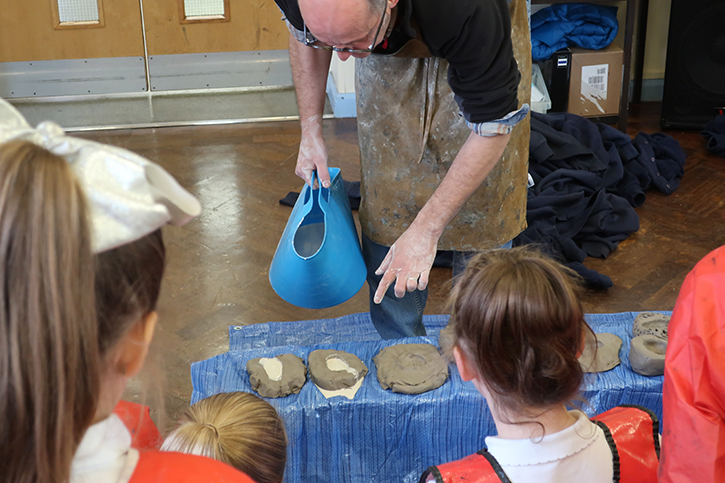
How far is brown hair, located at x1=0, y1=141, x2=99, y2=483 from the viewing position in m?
0.56

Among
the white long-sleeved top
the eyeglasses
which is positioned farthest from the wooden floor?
the white long-sleeved top

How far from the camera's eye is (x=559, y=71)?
13.7 ft

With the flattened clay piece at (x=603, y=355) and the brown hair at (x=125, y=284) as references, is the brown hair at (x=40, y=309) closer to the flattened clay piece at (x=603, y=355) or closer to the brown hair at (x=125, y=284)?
the brown hair at (x=125, y=284)

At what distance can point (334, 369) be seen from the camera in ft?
5.94

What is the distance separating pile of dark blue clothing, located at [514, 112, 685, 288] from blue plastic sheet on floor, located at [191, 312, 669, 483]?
1.03 m

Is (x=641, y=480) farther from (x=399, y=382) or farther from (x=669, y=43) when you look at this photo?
(x=669, y=43)

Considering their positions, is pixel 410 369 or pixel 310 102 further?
pixel 310 102

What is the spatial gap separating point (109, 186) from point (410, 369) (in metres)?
1.30

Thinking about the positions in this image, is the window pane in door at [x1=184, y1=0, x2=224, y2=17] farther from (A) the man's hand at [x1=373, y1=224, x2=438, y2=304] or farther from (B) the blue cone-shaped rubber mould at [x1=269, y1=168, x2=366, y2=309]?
(A) the man's hand at [x1=373, y1=224, x2=438, y2=304]

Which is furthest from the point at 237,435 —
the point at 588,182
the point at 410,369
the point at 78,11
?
the point at 78,11

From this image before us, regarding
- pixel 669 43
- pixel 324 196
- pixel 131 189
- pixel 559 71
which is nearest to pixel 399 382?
pixel 324 196

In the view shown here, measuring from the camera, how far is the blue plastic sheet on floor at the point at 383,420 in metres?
1.75

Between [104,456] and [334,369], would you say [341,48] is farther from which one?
[104,456]

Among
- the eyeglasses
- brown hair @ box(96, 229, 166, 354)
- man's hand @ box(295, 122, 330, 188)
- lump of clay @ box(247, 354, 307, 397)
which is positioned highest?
the eyeglasses
